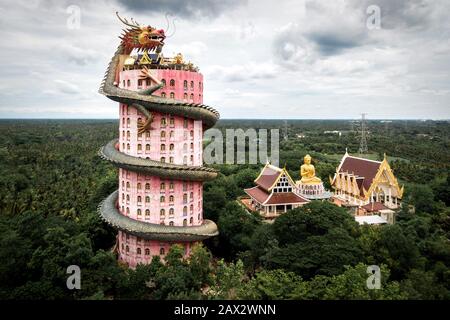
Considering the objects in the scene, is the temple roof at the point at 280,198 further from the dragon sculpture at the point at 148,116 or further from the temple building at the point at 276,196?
the dragon sculpture at the point at 148,116

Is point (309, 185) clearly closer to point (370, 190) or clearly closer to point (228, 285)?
point (370, 190)

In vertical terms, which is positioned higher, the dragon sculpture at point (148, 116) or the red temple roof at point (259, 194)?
the dragon sculpture at point (148, 116)

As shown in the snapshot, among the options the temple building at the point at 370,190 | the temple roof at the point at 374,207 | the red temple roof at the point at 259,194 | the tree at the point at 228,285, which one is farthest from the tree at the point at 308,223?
the temple roof at the point at 374,207

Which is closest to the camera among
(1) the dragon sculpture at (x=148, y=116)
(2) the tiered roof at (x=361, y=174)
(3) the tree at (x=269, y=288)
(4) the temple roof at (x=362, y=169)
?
(3) the tree at (x=269, y=288)

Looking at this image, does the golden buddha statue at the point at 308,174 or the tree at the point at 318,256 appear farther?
the golden buddha statue at the point at 308,174

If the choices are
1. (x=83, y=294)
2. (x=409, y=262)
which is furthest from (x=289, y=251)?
(x=83, y=294)

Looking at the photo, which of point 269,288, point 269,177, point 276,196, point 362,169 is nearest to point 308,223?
point 269,288

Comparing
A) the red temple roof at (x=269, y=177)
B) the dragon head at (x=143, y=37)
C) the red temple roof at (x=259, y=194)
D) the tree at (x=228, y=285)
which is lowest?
the tree at (x=228, y=285)

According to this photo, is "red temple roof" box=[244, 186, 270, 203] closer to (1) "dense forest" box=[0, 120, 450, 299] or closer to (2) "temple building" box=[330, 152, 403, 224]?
(1) "dense forest" box=[0, 120, 450, 299]
